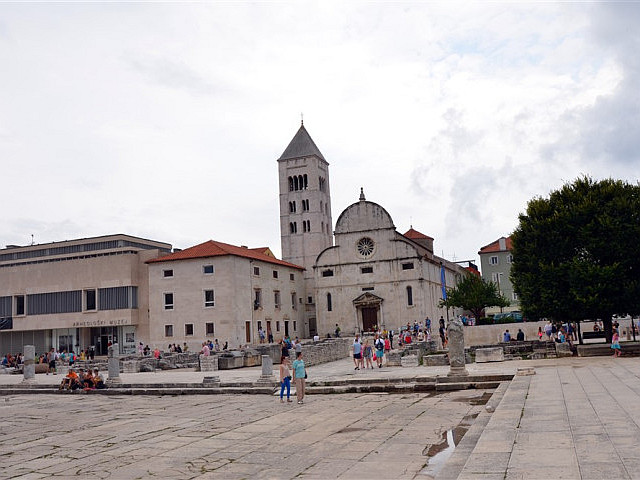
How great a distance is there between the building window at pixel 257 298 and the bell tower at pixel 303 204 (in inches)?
1000

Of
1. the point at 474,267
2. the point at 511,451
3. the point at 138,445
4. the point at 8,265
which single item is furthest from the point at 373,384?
the point at 474,267

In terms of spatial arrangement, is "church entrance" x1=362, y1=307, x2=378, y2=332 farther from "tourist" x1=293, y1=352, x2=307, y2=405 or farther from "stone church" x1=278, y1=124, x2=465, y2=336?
"tourist" x1=293, y1=352, x2=307, y2=405

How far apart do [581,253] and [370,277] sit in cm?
3297

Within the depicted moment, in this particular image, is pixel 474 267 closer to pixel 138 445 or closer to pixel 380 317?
pixel 380 317

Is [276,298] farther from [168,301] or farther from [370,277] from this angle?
[168,301]

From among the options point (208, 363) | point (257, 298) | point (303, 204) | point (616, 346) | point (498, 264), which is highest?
point (303, 204)

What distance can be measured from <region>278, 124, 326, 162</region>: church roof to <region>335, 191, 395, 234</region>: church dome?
2461cm

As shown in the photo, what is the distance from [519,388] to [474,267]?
94.4 meters

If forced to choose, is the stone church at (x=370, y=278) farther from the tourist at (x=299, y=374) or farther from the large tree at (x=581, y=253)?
the tourist at (x=299, y=374)

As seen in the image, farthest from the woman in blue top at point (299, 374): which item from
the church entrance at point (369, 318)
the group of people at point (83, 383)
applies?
the church entrance at point (369, 318)

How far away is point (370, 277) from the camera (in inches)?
2491

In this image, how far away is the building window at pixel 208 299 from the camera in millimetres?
54369

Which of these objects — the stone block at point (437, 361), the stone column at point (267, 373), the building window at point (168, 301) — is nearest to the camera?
the stone column at point (267, 373)

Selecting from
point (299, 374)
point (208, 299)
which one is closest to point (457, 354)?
point (299, 374)
